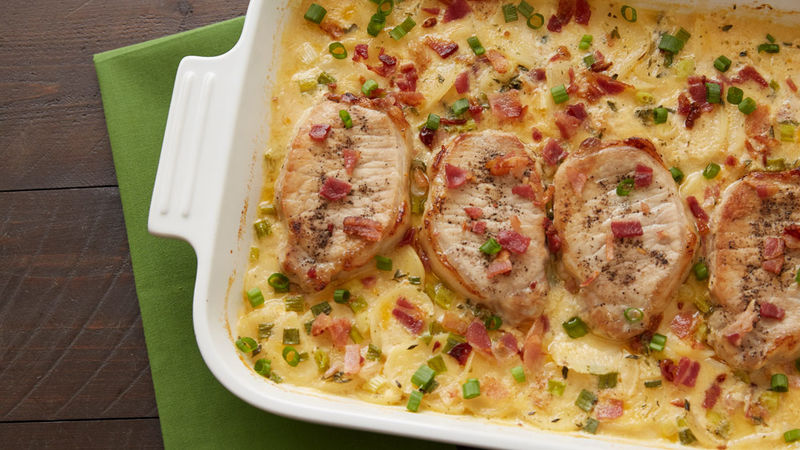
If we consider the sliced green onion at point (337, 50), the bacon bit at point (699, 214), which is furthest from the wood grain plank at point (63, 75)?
the bacon bit at point (699, 214)

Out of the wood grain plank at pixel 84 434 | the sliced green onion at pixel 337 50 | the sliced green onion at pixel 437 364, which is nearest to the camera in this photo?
the sliced green onion at pixel 437 364

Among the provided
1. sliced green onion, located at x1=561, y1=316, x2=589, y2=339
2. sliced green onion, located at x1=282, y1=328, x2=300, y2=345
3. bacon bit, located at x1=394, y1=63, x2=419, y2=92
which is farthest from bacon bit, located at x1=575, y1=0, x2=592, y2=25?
sliced green onion, located at x1=282, y1=328, x2=300, y2=345

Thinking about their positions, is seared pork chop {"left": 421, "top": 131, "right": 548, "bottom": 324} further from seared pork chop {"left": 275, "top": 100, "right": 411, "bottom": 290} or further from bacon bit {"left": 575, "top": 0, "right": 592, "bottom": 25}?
bacon bit {"left": 575, "top": 0, "right": 592, "bottom": 25}

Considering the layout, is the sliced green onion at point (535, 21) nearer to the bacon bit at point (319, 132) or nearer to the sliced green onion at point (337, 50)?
the sliced green onion at point (337, 50)

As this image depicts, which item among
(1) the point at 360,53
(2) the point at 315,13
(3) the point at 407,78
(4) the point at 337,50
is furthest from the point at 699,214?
(2) the point at 315,13

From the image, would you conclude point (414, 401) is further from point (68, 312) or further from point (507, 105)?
point (68, 312)

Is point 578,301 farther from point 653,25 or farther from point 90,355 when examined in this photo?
point 90,355

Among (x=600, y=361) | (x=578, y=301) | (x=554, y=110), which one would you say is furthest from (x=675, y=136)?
(x=600, y=361)
